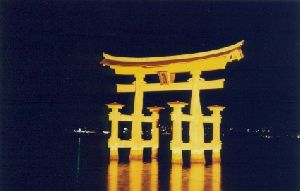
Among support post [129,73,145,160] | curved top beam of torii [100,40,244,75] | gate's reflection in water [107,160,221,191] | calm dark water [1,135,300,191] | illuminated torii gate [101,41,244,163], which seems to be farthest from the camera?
support post [129,73,145,160]

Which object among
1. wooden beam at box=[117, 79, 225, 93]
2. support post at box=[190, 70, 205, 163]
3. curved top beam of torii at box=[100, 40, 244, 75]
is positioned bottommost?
support post at box=[190, 70, 205, 163]

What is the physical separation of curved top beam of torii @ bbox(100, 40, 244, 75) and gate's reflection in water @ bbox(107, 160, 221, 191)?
8.23 ft

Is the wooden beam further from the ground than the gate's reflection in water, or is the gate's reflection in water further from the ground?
the wooden beam

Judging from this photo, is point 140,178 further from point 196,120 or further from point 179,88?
point 179,88

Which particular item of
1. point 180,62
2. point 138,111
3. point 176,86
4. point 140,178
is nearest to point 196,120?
point 176,86

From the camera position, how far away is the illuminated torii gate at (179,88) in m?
13.6

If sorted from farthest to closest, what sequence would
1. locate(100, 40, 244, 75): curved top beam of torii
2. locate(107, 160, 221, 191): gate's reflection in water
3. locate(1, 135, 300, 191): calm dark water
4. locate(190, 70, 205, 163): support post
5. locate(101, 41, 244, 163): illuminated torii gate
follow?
locate(190, 70, 205, 163): support post < locate(101, 41, 244, 163): illuminated torii gate < locate(100, 40, 244, 75): curved top beam of torii < locate(1, 135, 300, 191): calm dark water < locate(107, 160, 221, 191): gate's reflection in water

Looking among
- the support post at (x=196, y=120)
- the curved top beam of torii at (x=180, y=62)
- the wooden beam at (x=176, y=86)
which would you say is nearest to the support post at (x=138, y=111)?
the wooden beam at (x=176, y=86)

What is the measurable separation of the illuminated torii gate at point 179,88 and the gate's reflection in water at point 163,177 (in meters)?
0.58

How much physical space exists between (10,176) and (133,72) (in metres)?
4.91

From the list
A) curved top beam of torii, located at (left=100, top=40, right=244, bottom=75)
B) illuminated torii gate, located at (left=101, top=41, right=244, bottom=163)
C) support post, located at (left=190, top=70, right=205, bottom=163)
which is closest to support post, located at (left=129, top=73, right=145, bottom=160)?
illuminated torii gate, located at (left=101, top=41, right=244, bottom=163)

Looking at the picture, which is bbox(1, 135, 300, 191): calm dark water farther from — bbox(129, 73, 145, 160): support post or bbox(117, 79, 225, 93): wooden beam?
bbox(117, 79, 225, 93): wooden beam

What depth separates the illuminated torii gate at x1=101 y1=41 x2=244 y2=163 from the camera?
13641mm

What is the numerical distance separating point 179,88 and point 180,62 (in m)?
0.77
